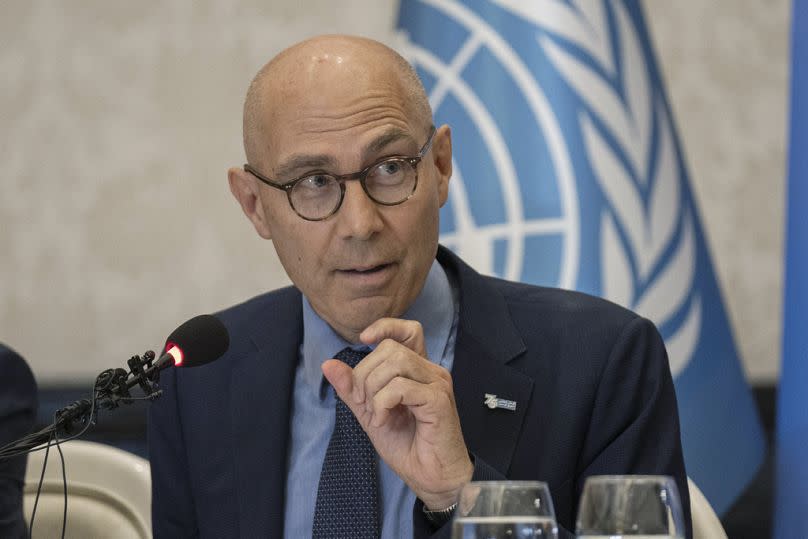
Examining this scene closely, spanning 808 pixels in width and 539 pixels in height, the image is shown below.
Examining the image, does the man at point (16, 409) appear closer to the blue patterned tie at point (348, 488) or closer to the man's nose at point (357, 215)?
the blue patterned tie at point (348, 488)

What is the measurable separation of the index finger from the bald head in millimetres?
425

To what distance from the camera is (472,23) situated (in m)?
3.02

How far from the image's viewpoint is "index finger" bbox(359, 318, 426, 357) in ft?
5.40

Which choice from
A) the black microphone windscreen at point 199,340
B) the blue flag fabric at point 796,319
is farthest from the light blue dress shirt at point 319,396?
the blue flag fabric at point 796,319

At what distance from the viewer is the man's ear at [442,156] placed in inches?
81.9

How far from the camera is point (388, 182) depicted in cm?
191

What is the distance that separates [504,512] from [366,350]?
0.89 m

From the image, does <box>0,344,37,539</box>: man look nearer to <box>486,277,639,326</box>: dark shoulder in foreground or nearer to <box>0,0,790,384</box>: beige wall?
<box>486,277,639,326</box>: dark shoulder in foreground

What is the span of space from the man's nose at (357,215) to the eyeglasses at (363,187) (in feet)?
0.04

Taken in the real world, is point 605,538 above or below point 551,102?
below

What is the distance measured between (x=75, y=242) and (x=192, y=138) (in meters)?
0.56

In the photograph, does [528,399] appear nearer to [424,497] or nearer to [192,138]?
[424,497]

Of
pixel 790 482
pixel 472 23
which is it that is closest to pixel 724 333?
pixel 790 482

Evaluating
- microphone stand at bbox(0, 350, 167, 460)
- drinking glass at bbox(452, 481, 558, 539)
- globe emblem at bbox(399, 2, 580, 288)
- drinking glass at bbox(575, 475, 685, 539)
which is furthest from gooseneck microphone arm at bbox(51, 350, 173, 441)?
globe emblem at bbox(399, 2, 580, 288)
